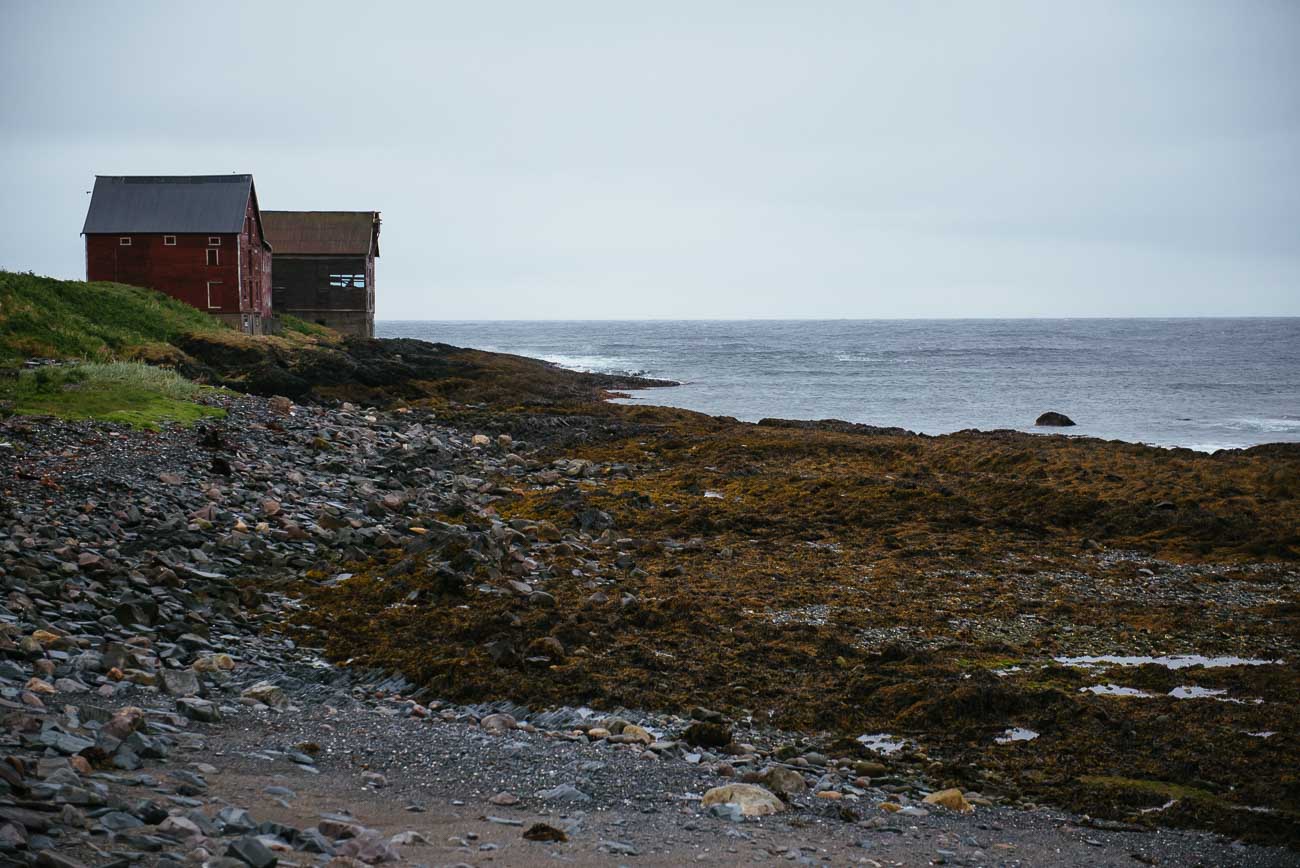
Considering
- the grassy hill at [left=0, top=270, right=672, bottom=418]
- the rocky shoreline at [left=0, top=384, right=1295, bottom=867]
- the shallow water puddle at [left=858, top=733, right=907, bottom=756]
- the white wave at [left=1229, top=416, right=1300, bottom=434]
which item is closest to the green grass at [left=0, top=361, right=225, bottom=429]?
the grassy hill at [left=0, top=270, right=672, bottom=418]

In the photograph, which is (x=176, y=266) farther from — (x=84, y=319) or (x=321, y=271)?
(x=321, y=271)

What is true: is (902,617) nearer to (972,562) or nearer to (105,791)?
(972,562)

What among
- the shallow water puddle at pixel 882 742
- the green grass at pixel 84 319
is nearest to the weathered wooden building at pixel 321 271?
the green grass at pixel 84 319

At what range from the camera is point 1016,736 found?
8.69 meters

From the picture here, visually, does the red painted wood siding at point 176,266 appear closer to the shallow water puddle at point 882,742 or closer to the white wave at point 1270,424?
the white wave at point 1270,424

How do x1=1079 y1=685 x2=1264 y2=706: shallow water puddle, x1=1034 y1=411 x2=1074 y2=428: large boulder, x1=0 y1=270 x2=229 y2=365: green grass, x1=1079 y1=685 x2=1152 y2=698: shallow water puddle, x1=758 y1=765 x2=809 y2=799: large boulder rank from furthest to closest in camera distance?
x1=1034 y1=411 x2=1074 y2=428: large boulder < x1=0 y1=270 x2=229 y2=365: green grass < x1=1079 y1=685 x2=1152 y2=698: shallow water puddle < x1=1079 y1=685 x2=1264 y2=706: shallow water puddle < x1=758 y1=765 x2=809 y2=799: large boulder

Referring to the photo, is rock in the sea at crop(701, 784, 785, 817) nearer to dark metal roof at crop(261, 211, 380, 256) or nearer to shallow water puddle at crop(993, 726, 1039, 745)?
shallow water puddle at crop(993, 726, 1039, 745)

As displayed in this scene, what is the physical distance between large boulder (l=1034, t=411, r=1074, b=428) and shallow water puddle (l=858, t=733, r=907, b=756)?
33.3 meters

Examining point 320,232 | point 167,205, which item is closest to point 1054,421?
point 167,205

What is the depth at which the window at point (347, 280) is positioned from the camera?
6512 cm

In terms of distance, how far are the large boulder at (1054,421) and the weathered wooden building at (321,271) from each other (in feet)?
136

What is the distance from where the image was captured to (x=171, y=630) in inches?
395

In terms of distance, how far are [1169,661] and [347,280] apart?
6088 centimetres

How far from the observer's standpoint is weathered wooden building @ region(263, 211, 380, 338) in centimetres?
6456
